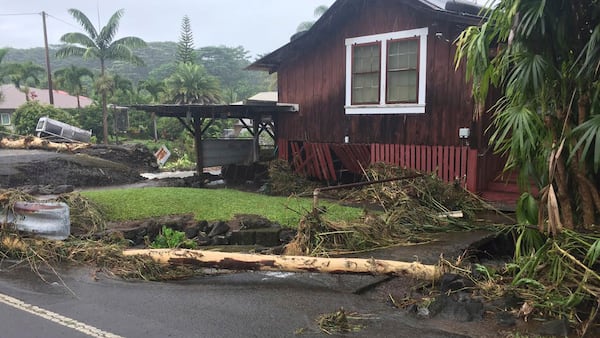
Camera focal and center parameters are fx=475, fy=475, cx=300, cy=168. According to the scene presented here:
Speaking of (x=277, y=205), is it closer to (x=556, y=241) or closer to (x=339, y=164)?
(x=339, y=164)

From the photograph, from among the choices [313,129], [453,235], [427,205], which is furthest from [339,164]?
[453,235]

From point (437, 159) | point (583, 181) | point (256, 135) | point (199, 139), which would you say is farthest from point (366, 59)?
point (583, 181)

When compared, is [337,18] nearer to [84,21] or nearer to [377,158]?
[377,158]

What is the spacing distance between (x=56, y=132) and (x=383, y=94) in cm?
2130

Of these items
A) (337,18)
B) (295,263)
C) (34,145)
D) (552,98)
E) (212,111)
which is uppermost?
(337,18)

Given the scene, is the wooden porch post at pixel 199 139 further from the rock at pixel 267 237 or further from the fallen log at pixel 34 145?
the fallen log at pixel 34 145

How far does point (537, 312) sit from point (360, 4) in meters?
10.6

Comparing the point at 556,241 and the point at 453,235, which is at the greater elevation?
the point at 556,241

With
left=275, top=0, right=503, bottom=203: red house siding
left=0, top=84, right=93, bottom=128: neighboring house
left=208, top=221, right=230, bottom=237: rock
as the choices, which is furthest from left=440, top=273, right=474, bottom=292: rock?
left=0, top=84, right=93, bottom=128: neighboring house

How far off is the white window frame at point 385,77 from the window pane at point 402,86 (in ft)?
0.46

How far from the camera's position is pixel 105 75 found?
36969mm

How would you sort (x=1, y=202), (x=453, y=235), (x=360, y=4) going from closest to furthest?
(x=1, y=202), (x=453, y=235), (x=360, y=4)

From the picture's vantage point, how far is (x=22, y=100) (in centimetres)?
4797

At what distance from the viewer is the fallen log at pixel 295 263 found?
19.3ft
